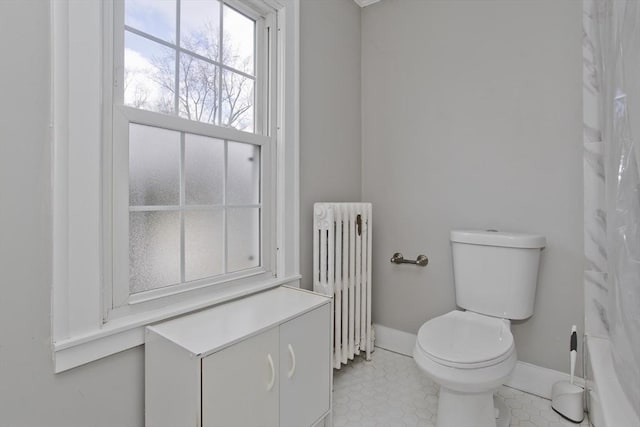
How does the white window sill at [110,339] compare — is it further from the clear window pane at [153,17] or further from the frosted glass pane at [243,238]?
the clear window pane at [153,17]

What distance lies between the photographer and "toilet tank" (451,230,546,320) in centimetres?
154

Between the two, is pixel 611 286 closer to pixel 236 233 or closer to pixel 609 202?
pixel 609 202

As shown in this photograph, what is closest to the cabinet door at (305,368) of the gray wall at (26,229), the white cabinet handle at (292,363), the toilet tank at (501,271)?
the white cabinet handle at (292,363)

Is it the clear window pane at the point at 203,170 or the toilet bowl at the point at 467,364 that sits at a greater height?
the clear window pane at the point at 203,170

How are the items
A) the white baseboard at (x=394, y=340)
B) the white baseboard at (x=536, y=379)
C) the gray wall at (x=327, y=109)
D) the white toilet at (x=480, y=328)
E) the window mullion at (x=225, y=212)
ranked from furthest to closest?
the white baseboard at (x=394, y=340)
the gray wall at (x=327, y=109)
the white baseboard at (x=536, y=379)
the window mullion at (x=225, y=212)
the white toilet at (x=480, y=328)

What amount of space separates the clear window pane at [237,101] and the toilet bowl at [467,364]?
1271mm

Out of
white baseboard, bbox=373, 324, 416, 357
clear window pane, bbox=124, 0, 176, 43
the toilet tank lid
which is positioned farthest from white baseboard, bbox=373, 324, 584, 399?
clear window pane, bbox=124, 0, 176, 43

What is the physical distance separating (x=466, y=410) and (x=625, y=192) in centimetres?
98

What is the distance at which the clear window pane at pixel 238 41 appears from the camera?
146 centimetres

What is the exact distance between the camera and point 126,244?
1.08m

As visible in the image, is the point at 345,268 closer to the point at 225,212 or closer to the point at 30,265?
the point at 225,212

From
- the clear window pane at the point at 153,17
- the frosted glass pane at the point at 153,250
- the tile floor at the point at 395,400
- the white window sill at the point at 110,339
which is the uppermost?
the clear window pane at the point at 153,17

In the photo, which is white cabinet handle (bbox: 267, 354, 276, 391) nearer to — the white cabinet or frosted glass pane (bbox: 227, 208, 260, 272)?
the white cabinet

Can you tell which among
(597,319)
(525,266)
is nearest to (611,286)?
(525,266)
